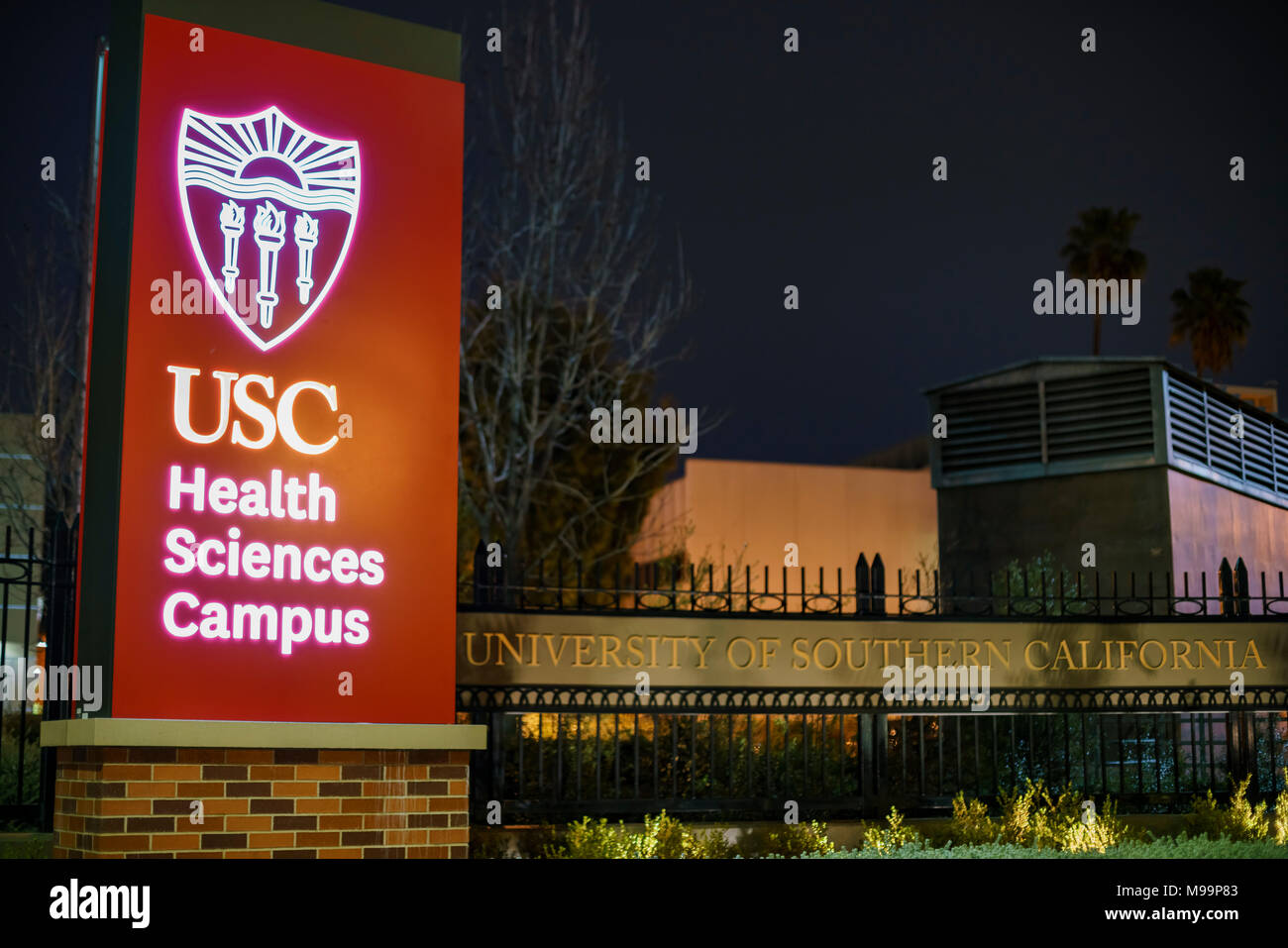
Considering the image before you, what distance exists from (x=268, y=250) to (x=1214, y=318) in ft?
142

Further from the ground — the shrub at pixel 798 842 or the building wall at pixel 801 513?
the building wall at pixel 801 513

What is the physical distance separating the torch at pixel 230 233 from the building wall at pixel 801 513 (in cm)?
2117

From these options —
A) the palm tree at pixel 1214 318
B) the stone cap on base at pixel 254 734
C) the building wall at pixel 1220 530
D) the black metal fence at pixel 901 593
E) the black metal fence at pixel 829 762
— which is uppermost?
the palm tree at pixel 1214 318

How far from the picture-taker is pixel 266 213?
814cm

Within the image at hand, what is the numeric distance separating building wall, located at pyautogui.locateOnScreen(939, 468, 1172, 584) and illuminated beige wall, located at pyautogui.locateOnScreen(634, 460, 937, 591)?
9.94 meters

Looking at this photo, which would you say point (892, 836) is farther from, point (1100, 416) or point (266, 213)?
point (1100, 416)

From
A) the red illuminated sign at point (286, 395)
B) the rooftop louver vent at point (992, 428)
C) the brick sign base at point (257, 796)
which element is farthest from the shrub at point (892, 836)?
the rooftop louver vent at point (992, 428)

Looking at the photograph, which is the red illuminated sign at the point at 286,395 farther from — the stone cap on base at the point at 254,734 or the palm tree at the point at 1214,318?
the palm tree at the point at 1214,318

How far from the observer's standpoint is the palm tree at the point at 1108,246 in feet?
146

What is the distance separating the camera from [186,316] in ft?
25.7

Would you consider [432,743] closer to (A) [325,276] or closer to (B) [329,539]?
(B) [329,539]

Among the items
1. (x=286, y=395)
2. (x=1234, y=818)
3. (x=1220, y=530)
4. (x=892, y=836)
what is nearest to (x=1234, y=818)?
(x=1234, y=818)

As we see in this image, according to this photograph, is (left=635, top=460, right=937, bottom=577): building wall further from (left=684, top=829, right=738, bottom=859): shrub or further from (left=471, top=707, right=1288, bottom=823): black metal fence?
(left=684, top=829, right=738, bottom=859): shrub
